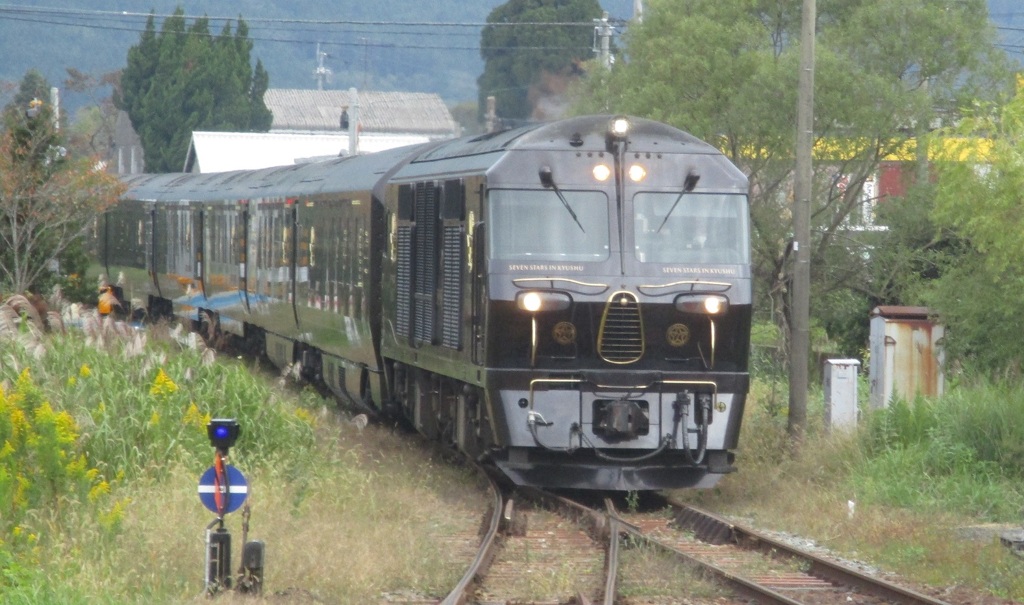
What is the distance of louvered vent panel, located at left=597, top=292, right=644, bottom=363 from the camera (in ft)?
40.6

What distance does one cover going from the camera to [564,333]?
1237 cm

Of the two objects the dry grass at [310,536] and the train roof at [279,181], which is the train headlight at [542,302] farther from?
the train roof at [279,181]

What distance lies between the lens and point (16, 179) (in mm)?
24047

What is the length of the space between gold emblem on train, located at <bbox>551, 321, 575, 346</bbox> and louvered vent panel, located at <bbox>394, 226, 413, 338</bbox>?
2.91 m

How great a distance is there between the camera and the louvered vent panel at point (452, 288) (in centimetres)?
1329

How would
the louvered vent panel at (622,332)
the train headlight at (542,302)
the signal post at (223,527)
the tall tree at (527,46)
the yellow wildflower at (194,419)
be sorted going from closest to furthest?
the signal post at (223,527) < the yellow wildflower at (194,419) < the train headlight at (542,302) < the louvered vent panel at (622,332) < the tall tree at (527,46)

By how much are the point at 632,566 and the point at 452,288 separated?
4.00 meters

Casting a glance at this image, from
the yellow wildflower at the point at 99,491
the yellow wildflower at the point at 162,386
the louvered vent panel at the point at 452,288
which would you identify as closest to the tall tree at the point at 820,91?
the louvered vent panel at the point at 452,288

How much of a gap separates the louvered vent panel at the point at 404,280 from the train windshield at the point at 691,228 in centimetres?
307

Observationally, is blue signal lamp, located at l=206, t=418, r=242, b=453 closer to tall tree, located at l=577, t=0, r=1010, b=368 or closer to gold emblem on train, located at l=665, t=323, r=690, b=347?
gold emblem on train, located at l=665, t=323, r=690, b=347

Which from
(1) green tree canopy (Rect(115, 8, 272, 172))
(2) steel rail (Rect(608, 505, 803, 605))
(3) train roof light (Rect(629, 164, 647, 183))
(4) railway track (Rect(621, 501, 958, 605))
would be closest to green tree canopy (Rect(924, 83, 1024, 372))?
(3) train roof light (Rect(629, 164, 647, 183))

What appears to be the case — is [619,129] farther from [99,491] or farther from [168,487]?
[99,491]

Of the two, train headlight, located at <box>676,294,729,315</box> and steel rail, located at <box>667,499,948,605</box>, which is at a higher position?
train headlight, located at <box>676,294,729,315</box>

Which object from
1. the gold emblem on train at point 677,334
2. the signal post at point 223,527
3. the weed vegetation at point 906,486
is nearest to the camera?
the signal post at point 223,527
